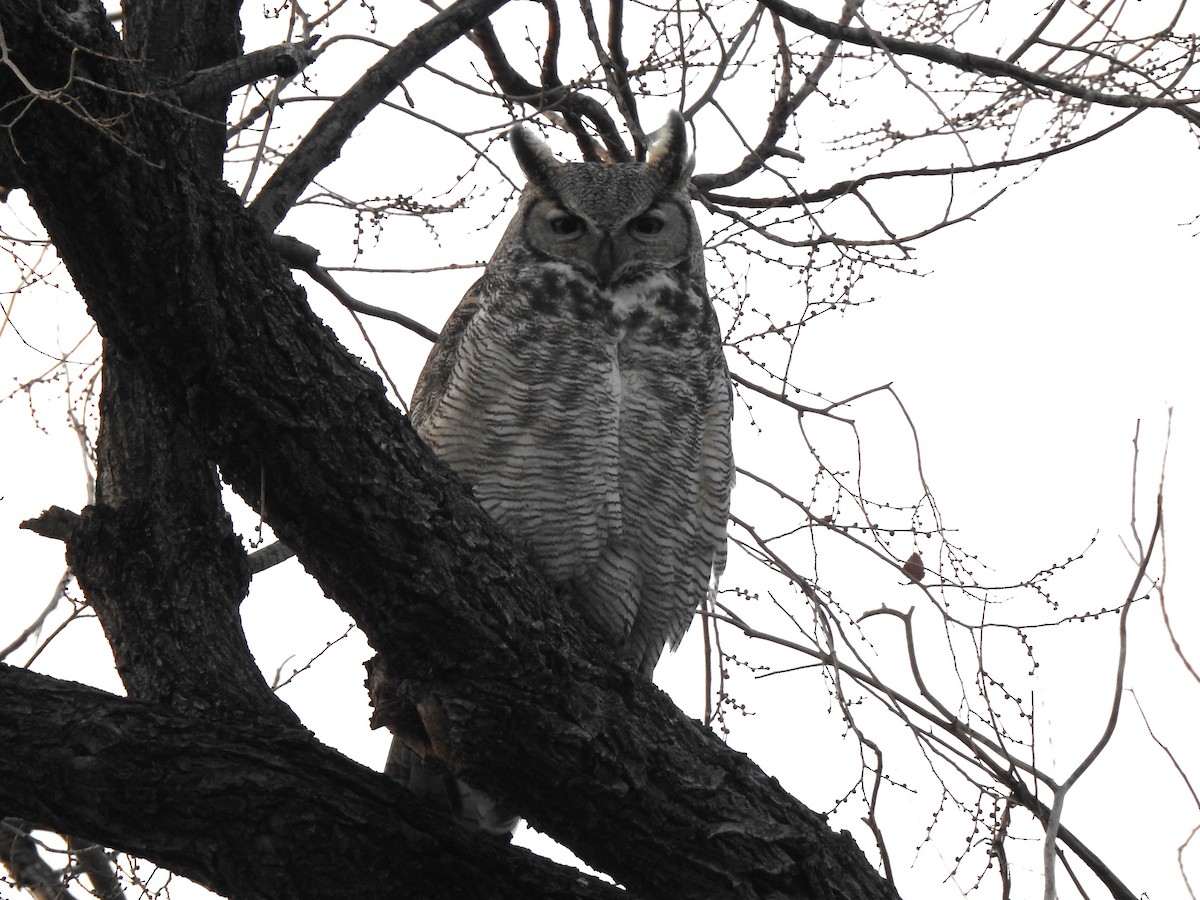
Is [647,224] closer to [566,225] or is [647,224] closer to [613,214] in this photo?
[613,214]

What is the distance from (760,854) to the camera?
100 inches

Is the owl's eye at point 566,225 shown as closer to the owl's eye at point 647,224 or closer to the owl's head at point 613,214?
the owl's head at point 613,214

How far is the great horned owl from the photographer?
3.25 m

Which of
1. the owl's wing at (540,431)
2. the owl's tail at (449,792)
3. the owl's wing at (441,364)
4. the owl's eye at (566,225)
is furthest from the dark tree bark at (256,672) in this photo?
the owl's eye at (566,225)

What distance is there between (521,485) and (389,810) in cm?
101

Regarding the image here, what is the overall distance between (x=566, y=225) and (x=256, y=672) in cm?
153

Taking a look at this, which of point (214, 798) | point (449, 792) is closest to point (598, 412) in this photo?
point (449, 792)

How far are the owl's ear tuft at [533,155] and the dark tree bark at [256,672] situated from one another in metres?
1.59

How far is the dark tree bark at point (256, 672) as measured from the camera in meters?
2.08

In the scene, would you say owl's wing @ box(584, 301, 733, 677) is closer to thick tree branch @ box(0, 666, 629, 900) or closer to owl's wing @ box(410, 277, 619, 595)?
owl's wing @ box(410, 277, 619, 595)

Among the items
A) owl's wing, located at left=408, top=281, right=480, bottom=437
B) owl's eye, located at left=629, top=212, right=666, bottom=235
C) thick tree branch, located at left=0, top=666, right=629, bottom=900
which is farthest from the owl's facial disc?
thick tree branch, located at left=0, top=666, right=629, bottom=900

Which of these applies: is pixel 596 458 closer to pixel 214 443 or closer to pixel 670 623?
pixel 670 623

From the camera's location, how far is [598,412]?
3240 mm

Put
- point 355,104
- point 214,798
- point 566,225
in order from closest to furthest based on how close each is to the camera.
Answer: point 214,798, point 355,104, point 566,225
